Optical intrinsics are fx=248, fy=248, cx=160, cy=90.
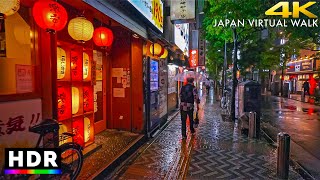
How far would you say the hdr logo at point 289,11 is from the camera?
12.8 m

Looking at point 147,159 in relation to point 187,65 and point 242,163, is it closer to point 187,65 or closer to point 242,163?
point 242,163

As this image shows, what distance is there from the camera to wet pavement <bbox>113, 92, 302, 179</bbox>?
642 cm

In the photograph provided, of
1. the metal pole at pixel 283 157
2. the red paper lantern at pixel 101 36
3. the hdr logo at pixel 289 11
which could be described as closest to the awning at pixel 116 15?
the red paper lantern at pixel 101 36

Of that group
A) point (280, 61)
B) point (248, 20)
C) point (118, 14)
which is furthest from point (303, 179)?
Result: point (280, 61)

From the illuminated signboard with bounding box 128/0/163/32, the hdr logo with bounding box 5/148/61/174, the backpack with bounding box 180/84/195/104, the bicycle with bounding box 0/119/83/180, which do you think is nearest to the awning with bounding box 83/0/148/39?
the illuminated signboard with bounding box 128/0/163/32

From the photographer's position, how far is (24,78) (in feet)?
15.7

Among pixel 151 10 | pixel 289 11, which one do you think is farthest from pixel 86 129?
pixel 289 11

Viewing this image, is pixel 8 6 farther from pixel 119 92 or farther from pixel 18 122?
pixel 119 92

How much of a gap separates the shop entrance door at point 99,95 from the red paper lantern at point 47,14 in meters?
4.51

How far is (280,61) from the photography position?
3550 centimetres

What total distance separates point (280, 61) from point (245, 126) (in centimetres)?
2849

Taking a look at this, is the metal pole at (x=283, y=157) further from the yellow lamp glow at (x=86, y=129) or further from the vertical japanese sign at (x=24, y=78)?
the vertical japanese sign at (x=24, y=78)

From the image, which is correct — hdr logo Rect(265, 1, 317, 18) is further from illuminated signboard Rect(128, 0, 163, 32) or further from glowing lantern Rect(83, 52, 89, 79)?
glowing lantern Rect(83, 52, 89, 79)

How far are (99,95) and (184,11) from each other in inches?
248
